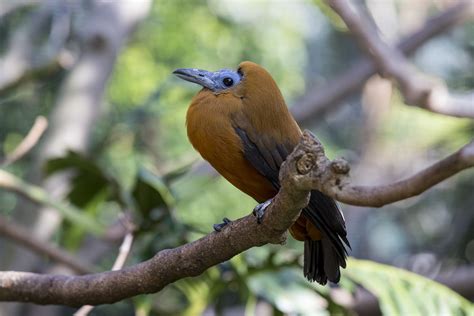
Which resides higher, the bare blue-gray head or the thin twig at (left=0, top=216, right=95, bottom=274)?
the bare blue-gray head

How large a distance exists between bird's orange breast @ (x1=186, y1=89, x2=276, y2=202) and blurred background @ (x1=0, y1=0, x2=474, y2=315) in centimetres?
99

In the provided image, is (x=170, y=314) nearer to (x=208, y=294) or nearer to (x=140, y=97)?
(x=208, y=294)

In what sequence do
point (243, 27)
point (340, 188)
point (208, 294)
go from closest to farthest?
point (340, 188), point (208, 294), point (243, 27)

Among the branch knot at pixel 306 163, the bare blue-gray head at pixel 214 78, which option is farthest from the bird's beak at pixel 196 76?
the branch knot at pixel 306 163

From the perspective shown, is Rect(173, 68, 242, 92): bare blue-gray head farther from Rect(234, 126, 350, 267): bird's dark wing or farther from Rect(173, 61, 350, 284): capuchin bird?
Rect(234, 126, 350, 267): bird's dark wing

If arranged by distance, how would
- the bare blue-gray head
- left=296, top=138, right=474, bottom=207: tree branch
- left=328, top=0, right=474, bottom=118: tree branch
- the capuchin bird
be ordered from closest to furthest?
left=296, top=138, right=474, bottom=207: tree branch → the capuchin bird → the bare blue-gray head → left=328, top=0, right=474, bottom=118: tree branch

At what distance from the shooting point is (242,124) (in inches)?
136

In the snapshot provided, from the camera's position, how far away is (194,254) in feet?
9.91

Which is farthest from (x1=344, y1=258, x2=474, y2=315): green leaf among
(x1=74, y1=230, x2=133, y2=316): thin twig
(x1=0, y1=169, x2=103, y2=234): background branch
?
(x1=0, y1=169, x2=103, y2=234): background branch

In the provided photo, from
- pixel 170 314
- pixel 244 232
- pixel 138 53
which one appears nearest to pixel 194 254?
pixel 244 232

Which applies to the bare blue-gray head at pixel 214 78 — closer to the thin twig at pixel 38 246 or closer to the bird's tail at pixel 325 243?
the bird's tail at pixel 325 243

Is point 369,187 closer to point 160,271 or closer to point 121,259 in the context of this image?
point 160,271

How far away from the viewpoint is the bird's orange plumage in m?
3.43

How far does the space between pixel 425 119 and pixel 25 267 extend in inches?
267
